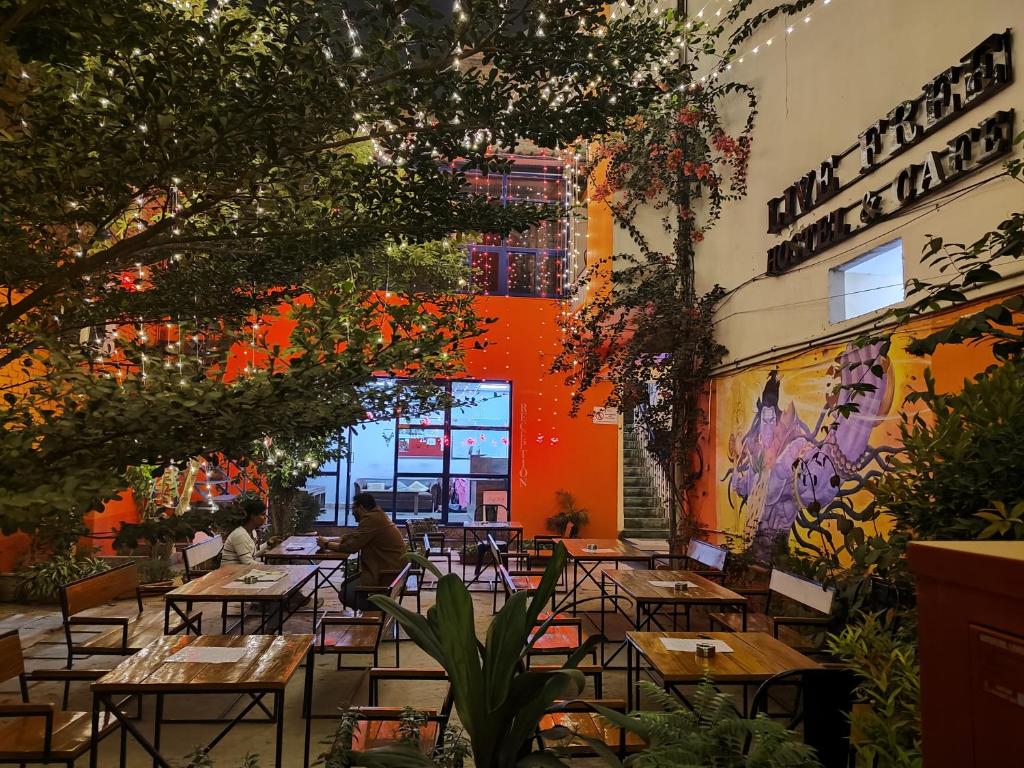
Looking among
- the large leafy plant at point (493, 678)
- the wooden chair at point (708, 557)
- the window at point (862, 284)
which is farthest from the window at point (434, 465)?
the large leafy plant at point (493, 678)

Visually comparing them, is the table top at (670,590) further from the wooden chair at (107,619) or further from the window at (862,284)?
the wooden chair at (107,619)

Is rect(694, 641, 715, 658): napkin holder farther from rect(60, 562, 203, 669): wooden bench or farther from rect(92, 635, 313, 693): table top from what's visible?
rect(60, 562, 203, 669): wooden bench

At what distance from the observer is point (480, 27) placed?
2180 mm

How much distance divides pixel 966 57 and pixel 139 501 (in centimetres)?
889

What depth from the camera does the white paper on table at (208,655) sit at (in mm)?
3113

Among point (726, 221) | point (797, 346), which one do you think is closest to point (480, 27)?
point (797, 346)

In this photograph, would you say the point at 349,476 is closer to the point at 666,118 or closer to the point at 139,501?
the point at 139,501

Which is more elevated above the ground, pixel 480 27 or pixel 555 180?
pixel 555 180

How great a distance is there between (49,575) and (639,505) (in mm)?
8051

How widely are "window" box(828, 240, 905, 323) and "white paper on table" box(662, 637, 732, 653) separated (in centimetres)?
285

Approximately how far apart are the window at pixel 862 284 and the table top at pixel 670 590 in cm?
230

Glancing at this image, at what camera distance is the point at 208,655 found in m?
3.19

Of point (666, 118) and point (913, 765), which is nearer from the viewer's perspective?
point (913, 765)

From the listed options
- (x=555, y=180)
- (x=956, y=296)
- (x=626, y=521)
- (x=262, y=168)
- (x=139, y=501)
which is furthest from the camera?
(x=555, y=180)
